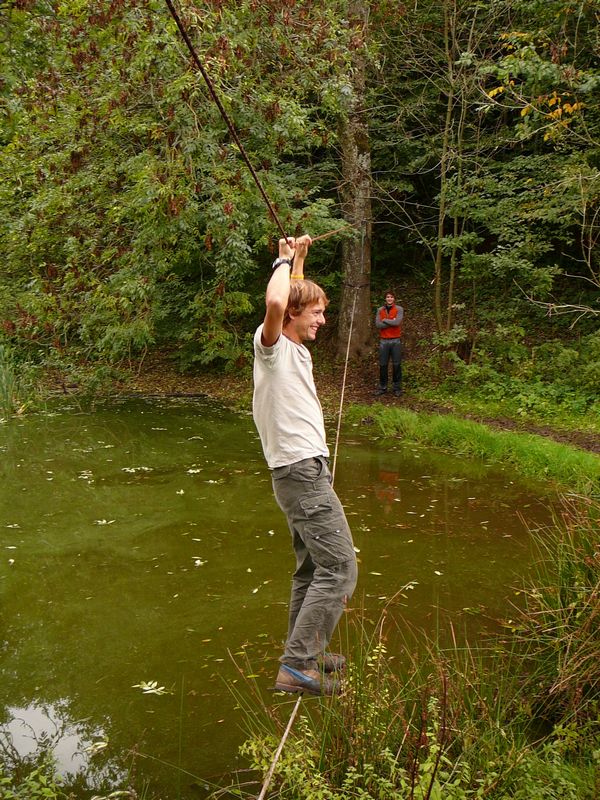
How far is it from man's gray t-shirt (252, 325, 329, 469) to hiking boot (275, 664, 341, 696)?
0.80 metres

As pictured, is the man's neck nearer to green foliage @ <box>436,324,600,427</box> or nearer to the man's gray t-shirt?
the man's gray t-shirt

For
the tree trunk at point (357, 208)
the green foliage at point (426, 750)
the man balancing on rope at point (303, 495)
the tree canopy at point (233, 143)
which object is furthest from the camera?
the tree trunk at point (357, 208)

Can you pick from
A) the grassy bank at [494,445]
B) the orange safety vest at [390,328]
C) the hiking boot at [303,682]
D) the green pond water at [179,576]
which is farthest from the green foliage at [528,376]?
the hiking boot at [303,682]

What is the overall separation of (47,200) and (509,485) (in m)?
6.83

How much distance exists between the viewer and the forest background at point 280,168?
902cm

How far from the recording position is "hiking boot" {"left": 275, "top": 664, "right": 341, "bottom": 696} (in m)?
2.86

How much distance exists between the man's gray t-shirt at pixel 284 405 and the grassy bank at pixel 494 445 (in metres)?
4.05

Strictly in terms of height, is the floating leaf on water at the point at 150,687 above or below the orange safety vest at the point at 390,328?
below

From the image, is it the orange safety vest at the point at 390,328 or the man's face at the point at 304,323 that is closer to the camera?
the man's face at the point at 304,323

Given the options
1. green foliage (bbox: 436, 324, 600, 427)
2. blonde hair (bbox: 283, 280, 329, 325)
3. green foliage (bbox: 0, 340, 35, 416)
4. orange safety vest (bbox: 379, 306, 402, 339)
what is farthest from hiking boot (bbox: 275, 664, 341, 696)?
orange safety vest (bbox: 379, 306, 402, 339)

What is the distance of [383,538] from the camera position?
5.64 m

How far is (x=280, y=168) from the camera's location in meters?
12.6

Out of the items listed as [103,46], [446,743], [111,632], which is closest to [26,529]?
[111,632]

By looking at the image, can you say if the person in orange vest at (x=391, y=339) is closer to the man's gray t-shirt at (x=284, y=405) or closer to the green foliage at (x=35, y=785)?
the man's gray t-shirt at (x=284, y=405)
